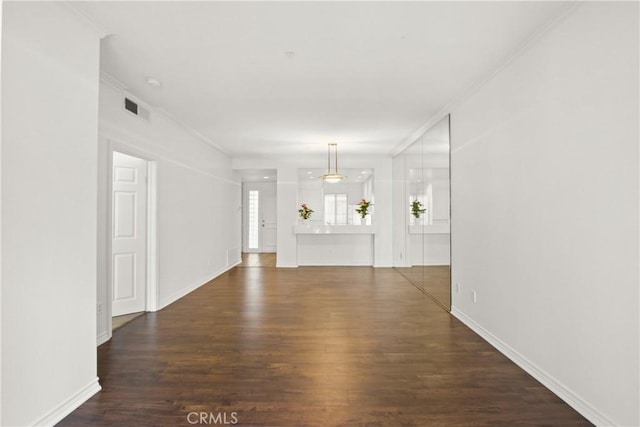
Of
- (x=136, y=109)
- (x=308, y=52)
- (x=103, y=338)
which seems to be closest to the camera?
(x=308, y=52)

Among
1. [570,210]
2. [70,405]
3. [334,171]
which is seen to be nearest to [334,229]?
[334,171]

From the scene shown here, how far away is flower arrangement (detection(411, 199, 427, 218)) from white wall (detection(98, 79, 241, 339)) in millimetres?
3571

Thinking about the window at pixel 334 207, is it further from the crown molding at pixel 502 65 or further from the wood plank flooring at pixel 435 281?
the crown molding at pixel 502 65

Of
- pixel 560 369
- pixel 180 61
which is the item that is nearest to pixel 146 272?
pixel 180 61

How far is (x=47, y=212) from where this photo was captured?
2000 mm

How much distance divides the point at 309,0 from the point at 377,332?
9.96 ft

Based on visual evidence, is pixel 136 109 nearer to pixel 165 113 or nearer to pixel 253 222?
pixel 165 113

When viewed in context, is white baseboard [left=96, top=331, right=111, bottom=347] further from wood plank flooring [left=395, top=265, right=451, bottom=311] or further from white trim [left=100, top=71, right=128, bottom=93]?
wood plank flooring [left=395, top=265, right=451, bottom=311]

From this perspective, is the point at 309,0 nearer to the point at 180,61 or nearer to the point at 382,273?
the point at 180,61

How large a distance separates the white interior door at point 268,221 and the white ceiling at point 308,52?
6.40 meters

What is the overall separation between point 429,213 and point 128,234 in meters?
3.95

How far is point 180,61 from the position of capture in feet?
9.66

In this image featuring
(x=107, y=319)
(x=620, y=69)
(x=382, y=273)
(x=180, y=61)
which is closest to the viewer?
(x=620, y=69)

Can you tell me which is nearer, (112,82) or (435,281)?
(112,82)
